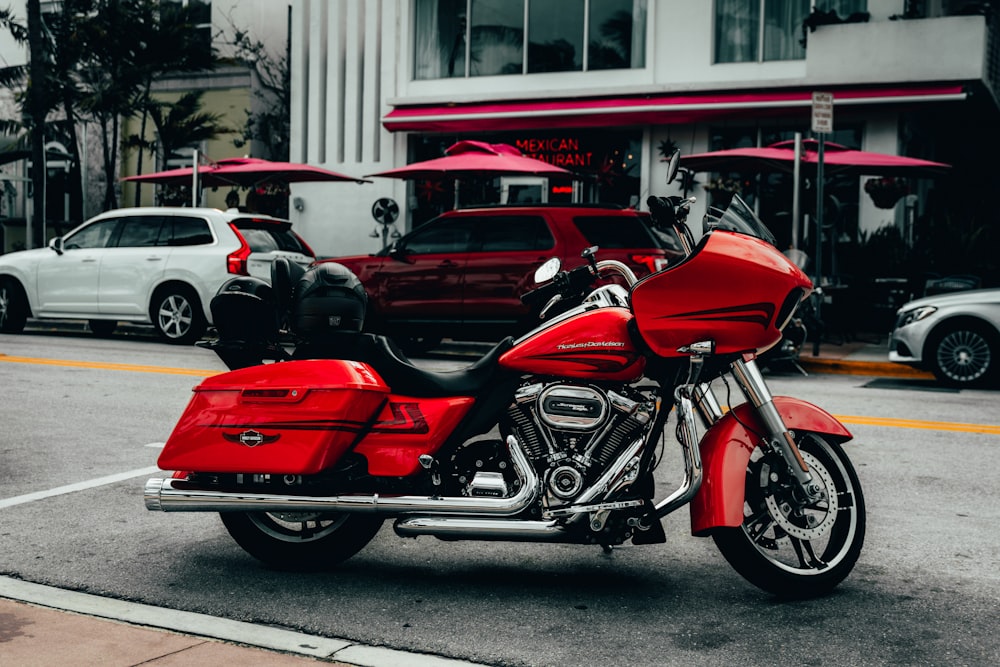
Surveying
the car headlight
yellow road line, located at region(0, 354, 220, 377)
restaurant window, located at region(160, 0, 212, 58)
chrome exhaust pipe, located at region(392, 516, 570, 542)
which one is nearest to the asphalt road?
chrome exhaust pipe, located at region(392, 516, 570, 542)

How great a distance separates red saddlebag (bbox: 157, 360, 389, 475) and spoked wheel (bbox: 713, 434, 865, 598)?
1.56 metres

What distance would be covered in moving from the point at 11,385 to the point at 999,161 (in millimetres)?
22888

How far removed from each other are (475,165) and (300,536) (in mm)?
13035

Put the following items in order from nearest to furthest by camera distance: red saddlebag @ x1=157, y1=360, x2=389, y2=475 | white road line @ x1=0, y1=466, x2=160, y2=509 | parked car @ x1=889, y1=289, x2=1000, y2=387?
1. red saddlebag @ x1=157, y1=360, x2=389, y2=475
2. white road line @ x1=0, y1=466, x2=160, y2=509
3. parked car @ x1=889, y1=289, x2=1000, y2=387

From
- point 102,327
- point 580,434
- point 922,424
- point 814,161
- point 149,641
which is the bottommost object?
point 149,641

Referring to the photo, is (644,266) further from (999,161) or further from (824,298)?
(999,161)

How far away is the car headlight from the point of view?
1225 cm

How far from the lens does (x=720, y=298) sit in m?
4.32

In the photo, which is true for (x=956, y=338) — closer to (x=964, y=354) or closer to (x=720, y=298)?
(x=964, y=354)

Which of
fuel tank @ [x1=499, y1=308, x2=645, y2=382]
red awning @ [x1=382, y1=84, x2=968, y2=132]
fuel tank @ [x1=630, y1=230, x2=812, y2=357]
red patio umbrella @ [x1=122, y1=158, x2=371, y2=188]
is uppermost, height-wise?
red awning @ [x1=382, y1=84, x2=968, y2=132]

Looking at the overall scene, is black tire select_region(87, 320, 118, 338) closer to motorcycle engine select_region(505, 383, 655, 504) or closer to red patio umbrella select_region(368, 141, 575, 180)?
red patio umbrella select_region(368, 141, 575, 180)

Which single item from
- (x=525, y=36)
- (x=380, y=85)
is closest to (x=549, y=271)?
(x=525, y=36)

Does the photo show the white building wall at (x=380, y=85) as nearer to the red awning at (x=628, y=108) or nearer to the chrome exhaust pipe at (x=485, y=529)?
the red awning at (x=628, y=108)

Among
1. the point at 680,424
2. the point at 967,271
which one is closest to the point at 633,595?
the point at 680,424
